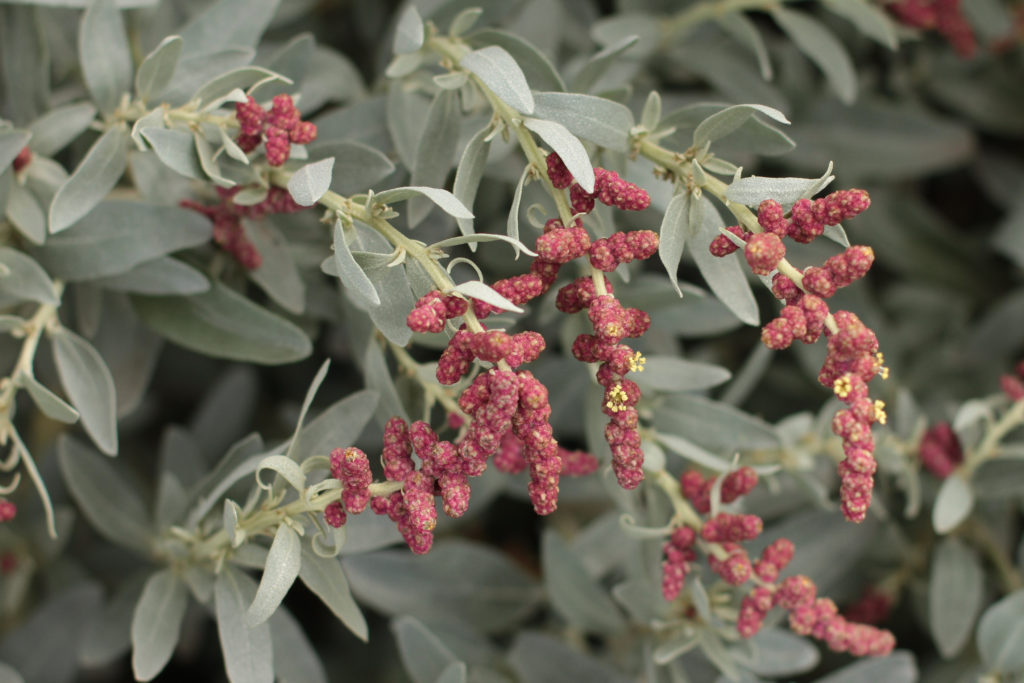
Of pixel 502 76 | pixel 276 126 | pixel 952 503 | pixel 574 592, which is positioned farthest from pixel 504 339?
pixel 952 503

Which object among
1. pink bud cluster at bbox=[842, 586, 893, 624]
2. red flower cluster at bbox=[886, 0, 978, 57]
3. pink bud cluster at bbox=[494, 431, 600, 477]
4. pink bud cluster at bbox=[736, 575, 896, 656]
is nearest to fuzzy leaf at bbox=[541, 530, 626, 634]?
A: pink bud cluster at bbox=[494, 431, 600, 477]

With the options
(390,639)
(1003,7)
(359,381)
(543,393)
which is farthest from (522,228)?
(1003,7)

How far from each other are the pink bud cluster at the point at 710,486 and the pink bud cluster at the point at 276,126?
0.82 meters

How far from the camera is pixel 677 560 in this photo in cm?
146

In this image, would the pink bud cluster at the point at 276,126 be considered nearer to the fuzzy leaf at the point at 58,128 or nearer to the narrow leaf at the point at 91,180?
the narrow leaf at the point at 91,180

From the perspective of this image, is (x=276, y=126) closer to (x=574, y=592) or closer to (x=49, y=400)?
(x=49, y=400)

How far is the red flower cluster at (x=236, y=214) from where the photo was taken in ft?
4.60

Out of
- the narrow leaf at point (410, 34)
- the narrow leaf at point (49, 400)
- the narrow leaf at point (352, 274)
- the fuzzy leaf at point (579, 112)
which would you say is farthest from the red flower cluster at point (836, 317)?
the narrow leaf at point (49, 400)

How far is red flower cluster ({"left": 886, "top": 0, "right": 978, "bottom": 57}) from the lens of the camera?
2193mm

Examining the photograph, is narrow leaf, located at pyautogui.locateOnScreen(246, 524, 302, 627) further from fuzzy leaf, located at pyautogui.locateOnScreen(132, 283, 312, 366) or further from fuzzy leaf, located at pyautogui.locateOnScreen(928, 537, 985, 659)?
fuzzy leaf, located at pyautogui.locateOnScreen(928, 537, 985, 659)

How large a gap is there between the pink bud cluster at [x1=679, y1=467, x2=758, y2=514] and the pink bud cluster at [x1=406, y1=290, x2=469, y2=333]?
615 mm

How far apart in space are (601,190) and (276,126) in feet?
1.56

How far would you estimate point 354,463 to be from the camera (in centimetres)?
113

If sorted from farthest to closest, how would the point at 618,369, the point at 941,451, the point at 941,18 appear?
the point at 941,18
the point at 941,451
the point at 618,369
